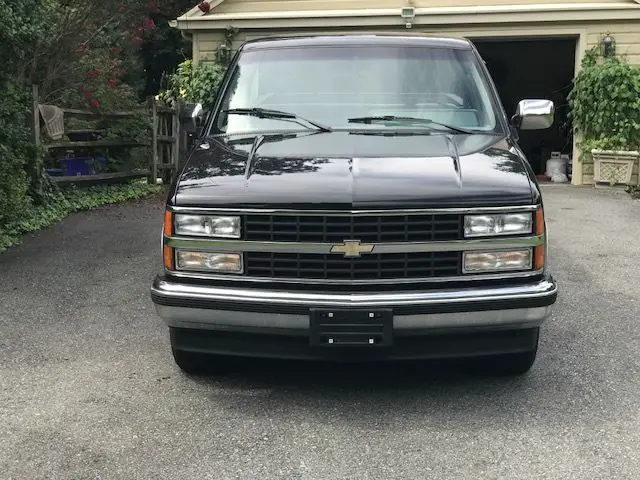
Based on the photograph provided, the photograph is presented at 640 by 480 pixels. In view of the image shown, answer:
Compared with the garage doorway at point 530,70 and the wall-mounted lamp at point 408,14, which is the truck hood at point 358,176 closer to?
the wall-mounted lamp at point 408,14

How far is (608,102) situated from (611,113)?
0.22 meters

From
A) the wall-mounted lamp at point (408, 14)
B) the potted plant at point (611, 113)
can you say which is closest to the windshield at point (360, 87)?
the potted plant at point (611, 113)

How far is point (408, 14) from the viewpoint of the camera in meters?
12.6

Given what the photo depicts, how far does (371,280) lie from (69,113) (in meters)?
8.51

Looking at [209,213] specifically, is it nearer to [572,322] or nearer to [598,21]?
[572,322]

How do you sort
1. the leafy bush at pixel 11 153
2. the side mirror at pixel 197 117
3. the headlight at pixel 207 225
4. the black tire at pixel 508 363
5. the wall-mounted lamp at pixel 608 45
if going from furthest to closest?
the wall-mounted lamp at pixel 608 45, the leafy bush at pixel 11 153, the side mirror at pixel 197 117, the black tire at pixel 508 363, the headlight at pixel 207 225

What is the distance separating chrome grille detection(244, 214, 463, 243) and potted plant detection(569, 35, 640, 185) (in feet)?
30.9

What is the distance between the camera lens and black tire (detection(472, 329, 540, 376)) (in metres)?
3.98

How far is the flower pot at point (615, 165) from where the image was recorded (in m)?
11.9

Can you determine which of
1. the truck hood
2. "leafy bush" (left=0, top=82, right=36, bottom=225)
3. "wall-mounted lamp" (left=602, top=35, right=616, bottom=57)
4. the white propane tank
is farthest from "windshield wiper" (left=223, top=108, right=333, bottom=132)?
the white propane tank

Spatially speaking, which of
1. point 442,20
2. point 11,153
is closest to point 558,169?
point 442,20

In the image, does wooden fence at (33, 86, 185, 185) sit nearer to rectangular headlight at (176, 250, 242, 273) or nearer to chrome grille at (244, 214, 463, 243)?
rectangular headlight at (176, 250, 242, 273)

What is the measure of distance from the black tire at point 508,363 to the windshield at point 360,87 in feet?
4.42

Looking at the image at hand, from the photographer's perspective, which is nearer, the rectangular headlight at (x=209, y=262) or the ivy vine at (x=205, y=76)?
the rectangular headlight at (x=209, y=262)
